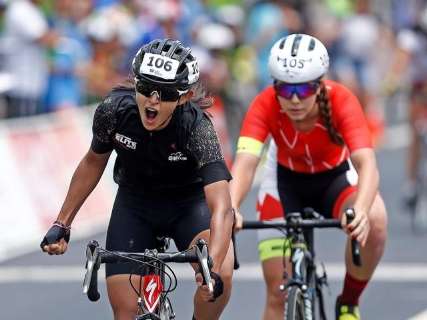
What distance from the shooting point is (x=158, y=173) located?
8.49m

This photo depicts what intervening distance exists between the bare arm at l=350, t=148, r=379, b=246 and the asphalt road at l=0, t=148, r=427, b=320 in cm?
313

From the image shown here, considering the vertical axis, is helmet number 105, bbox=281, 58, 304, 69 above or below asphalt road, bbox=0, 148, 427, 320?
above

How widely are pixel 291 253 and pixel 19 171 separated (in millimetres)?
7071

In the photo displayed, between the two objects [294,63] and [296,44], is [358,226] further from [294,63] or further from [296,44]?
[296,44]

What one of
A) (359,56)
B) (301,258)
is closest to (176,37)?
(359,56)

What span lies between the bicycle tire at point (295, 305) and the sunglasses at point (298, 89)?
116 cm

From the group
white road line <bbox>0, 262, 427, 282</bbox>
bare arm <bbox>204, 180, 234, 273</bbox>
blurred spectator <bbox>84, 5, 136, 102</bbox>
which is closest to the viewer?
bare arm <bbox>204, 180, 234, 273</bbox>

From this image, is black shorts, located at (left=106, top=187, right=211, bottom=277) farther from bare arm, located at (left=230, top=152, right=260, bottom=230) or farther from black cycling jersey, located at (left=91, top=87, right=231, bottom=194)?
bare arm, located at (left=230, top=152, right=260, bottom=230)

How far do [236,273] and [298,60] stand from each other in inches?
206

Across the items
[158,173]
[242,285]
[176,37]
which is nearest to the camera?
[158,173]

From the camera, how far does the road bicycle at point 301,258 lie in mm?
9062

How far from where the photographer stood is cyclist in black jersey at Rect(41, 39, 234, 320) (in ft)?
26.2

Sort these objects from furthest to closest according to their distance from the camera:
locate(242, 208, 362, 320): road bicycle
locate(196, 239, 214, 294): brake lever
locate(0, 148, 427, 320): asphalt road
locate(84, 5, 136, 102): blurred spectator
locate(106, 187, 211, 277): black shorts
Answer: locate(84, 5, 136, 102): blurred spectator, locate(0, 148, 427, 320): asphalt road, locate(242, 208, 362, 320): road bicycle, locate(106, 187, 211, 277): black shorts, locate(196, 239, 214, 294): brake lever

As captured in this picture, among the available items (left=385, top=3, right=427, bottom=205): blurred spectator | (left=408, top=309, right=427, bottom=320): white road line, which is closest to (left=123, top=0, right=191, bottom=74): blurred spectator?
(left=385, top=3, right=427, bottom=205): blurred spectator
